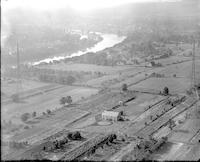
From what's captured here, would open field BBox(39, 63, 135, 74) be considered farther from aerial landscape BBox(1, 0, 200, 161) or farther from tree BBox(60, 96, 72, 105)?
tree BBox(60, 96, 72, 105)

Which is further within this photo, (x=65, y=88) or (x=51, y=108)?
(x=65, y=88)

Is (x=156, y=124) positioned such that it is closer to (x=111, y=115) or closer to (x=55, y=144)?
(x=111, y=115)

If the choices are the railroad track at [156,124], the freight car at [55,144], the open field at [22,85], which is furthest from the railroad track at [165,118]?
the open field at [22,85]


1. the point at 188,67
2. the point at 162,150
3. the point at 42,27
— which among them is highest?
the point at 42,27

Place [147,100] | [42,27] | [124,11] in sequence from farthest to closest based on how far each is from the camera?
[124,11]
[42,27]
[147,100]

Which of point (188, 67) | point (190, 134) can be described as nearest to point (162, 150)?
point (190, 134)

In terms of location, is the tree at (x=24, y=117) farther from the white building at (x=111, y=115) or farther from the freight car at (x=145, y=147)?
the freight car at (x=145, y=147)

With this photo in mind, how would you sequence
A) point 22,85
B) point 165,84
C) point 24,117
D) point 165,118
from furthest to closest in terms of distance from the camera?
point 165,84, point 22,85, point 165,118, point 24,117

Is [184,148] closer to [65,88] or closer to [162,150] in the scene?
[162,150]

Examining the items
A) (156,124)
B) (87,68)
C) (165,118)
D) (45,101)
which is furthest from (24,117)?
(87,68)
